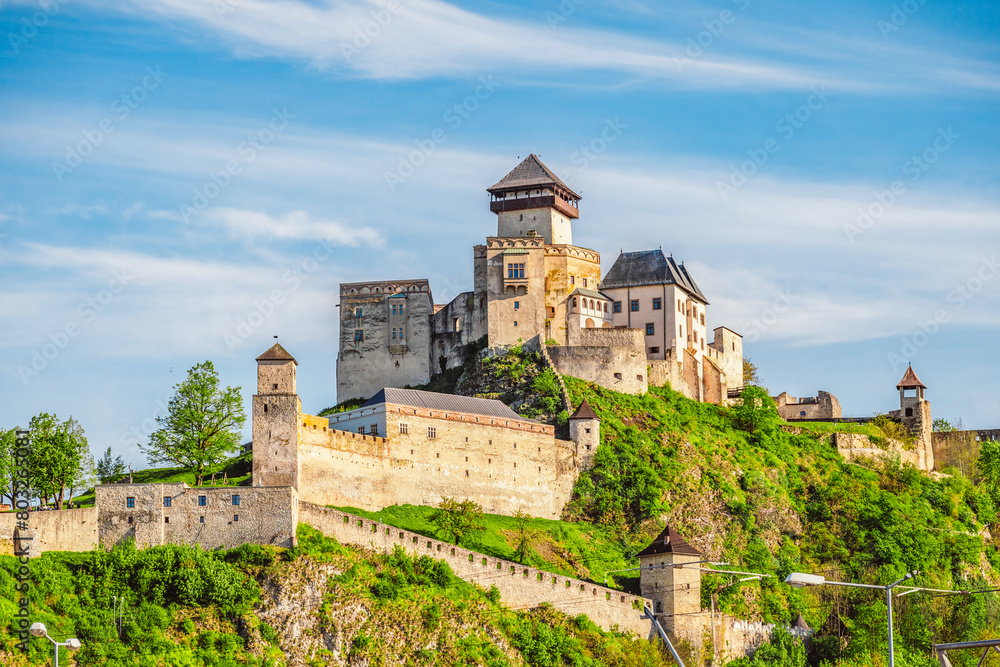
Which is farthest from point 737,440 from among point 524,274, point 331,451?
point 331,451

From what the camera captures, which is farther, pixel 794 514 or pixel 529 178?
pixel 529 178

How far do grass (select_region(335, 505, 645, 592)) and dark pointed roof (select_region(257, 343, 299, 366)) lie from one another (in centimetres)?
934

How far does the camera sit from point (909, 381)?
Answer: 4791 inches

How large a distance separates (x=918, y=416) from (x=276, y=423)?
61009 mm

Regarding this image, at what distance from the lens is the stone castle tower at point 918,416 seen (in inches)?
4560

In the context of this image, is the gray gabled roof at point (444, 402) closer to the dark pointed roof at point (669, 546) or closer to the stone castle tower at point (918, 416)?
the dark pointed roof at point (669, 546)

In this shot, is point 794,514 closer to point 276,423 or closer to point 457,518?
point 457,518

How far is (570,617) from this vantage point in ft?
268

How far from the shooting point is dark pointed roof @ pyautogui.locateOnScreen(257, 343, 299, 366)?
267 ft

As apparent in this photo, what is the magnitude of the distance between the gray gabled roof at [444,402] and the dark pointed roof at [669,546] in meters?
13.2

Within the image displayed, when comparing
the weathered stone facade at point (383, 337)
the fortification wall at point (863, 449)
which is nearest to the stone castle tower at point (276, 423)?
the weathered stone facade at point (383, 337)

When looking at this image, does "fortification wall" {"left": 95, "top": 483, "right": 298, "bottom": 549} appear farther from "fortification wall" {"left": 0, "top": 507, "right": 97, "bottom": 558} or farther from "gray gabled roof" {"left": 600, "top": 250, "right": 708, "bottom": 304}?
"gray gabled roof" {"left": 600, "top": 250, "right": 708, "bottom": 304}

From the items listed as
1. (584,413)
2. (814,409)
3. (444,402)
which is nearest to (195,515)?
(444,402)

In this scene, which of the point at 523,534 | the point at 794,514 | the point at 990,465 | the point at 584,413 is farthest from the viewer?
the point at 990,465
